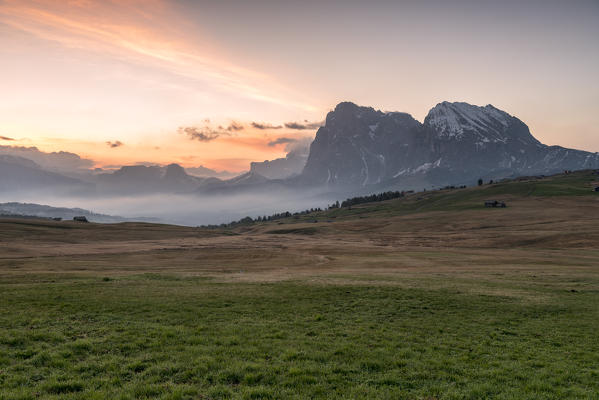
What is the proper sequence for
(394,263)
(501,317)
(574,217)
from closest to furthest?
(501,317) → (394,263) → (574,217)

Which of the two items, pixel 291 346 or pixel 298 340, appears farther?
pixel 298 340

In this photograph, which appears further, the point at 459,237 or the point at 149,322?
the point at 459,237

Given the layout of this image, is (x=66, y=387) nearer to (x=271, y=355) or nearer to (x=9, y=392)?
A: (x=9, y=392)

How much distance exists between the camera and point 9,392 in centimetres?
1174

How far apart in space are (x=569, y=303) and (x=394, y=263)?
145ft

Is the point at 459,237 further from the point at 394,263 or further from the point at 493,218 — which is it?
the point at 394,263

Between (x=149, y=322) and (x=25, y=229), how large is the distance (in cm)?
16653

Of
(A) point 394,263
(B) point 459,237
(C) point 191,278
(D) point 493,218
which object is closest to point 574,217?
(D) point 493,218

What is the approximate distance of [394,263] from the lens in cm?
7294

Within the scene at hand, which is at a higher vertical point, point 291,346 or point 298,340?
point 291,346

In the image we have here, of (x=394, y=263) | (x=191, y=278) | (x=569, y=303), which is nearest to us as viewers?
(x=569, y=303)

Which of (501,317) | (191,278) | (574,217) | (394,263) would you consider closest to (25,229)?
(191,278)

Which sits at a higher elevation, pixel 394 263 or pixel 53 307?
pixel 53 307

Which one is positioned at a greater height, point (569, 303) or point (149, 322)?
point (149, 322)
